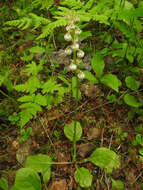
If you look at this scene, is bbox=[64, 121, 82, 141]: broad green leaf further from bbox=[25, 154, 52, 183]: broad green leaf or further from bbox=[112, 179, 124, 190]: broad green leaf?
bbox=[112, 179, 124, 190]: broad green leaf

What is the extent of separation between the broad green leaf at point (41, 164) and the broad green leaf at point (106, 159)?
0.48 m

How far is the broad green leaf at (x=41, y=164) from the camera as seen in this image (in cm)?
188

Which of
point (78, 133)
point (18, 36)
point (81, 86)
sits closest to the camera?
point (78, 133)

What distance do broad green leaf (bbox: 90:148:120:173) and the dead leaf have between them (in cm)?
22

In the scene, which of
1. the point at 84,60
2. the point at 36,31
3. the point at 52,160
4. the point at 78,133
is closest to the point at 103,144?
the point at 78,133

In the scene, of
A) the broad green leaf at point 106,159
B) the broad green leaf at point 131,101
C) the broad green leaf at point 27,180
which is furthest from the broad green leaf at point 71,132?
the broad green leaf at point 131,101

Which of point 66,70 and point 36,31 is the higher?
point 36,31

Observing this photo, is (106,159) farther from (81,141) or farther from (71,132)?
(71,132)

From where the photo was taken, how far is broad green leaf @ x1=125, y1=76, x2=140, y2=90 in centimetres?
237

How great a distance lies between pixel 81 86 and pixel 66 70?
0.35 meters

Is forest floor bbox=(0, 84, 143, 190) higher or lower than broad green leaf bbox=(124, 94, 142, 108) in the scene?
lower

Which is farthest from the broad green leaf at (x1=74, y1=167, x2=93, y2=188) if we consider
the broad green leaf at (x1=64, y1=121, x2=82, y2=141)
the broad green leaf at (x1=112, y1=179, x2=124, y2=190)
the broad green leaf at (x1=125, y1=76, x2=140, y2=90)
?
the broad green leaf at (x1=125, y1=76, x2=140, y2=90)

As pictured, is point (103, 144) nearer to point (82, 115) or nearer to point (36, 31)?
point (82, 115)

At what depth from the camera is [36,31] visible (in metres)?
3.20
